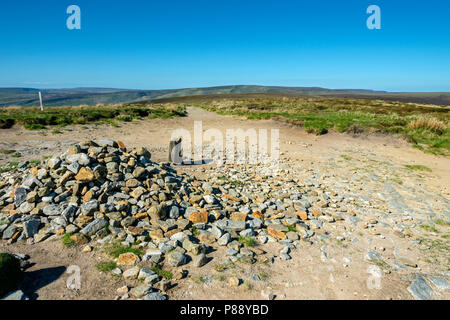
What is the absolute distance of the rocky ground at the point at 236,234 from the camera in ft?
12.1

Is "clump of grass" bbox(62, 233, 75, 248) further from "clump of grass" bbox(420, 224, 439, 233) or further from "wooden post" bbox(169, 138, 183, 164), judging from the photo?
"clump of grass" bbox(420, 224, 439, 233)

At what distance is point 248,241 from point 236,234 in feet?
1.18

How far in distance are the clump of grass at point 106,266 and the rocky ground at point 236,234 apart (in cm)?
7

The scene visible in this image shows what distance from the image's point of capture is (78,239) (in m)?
4.60

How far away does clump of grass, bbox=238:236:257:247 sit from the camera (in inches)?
190

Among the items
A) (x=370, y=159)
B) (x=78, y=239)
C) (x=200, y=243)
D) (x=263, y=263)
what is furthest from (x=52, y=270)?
(x=370, y=159)

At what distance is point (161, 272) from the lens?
390cm

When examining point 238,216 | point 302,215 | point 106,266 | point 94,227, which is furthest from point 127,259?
point 302,215

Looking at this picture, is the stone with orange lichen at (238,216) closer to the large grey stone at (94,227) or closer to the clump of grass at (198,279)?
the clump of grass at (198,279)

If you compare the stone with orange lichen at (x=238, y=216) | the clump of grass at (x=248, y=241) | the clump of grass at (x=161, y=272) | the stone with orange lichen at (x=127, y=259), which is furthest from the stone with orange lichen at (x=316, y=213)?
the stone with orange lichen at (x=127, y=259)

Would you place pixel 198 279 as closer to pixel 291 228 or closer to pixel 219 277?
pixel 219 277

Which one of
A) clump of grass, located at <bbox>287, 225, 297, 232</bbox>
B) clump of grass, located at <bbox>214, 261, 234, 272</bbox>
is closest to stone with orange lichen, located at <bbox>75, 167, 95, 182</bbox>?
clump of grass, located at <bbox>214, 261, 234, 272</bbox>
